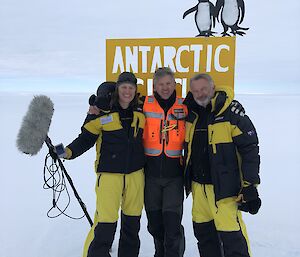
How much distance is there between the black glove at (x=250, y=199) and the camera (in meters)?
2.73

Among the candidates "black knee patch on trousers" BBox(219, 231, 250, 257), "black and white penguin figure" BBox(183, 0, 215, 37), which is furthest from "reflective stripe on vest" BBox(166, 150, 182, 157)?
"black and white penguin figure" BBox(183, 0, 215, 37)

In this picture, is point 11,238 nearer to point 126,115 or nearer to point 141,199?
point 141,199

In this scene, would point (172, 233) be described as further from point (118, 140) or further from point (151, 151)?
point (118, 140)

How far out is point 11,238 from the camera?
3973 mm

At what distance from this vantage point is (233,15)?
3781mm

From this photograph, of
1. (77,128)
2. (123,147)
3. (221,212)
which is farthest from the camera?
(77,128)

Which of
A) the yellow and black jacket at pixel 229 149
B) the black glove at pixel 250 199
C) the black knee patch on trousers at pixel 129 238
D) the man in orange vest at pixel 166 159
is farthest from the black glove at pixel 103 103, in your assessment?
the black glove at pixel 250 199

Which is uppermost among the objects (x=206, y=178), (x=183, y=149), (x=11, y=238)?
(x=183, y=149)

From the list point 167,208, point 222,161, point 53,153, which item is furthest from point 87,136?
point 222,161

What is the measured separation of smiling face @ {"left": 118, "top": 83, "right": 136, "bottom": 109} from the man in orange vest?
0.63 ft

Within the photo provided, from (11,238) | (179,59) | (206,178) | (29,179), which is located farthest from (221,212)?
(29,179)

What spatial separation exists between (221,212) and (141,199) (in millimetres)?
747

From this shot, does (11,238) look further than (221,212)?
Yes

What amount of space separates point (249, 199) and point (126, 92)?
4.54 feet
